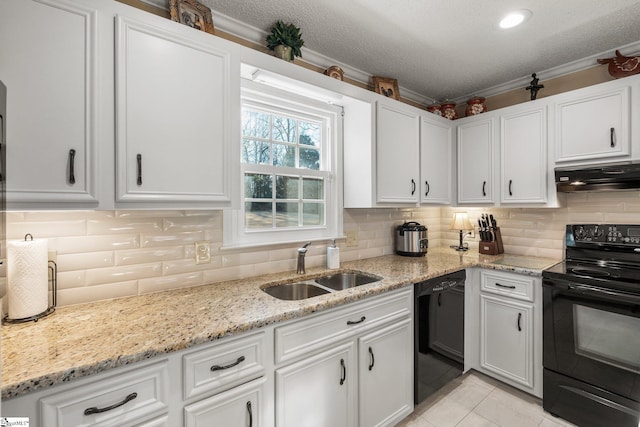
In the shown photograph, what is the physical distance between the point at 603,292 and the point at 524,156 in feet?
3.77

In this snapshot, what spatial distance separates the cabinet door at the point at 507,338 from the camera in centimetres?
207

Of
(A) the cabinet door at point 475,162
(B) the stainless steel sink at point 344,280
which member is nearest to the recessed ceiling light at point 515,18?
(A) the cabinet door at point 475,162

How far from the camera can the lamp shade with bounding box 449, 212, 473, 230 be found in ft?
9.27

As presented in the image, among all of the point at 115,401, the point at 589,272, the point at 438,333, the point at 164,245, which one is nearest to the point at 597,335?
the point at 589,272

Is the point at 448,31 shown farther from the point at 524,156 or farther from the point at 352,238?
the point at 352,238

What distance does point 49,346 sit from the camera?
0.94 meters

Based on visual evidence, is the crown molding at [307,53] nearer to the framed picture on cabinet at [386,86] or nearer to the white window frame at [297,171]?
the framed picture on cabinet at [386,86]

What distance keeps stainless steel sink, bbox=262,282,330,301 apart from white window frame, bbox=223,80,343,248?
31cm

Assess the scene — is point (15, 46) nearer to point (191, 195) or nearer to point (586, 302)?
point (191, 195)

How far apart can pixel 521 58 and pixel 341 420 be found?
2829 millimetres

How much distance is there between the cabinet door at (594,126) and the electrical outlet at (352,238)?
165 cm

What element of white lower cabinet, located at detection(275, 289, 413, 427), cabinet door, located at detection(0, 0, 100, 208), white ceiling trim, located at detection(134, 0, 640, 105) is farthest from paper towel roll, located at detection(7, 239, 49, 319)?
white ceiling trim, located at detection(134, 0, 640, 105)

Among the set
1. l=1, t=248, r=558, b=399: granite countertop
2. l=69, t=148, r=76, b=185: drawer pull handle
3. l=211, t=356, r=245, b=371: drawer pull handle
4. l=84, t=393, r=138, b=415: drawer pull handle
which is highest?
l=69, t=148, r=76, b=185: drawer pull handle

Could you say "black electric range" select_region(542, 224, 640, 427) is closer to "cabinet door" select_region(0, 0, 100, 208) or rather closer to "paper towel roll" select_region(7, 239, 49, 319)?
"cabinet door" select_region(0, 0, 100, 208)
